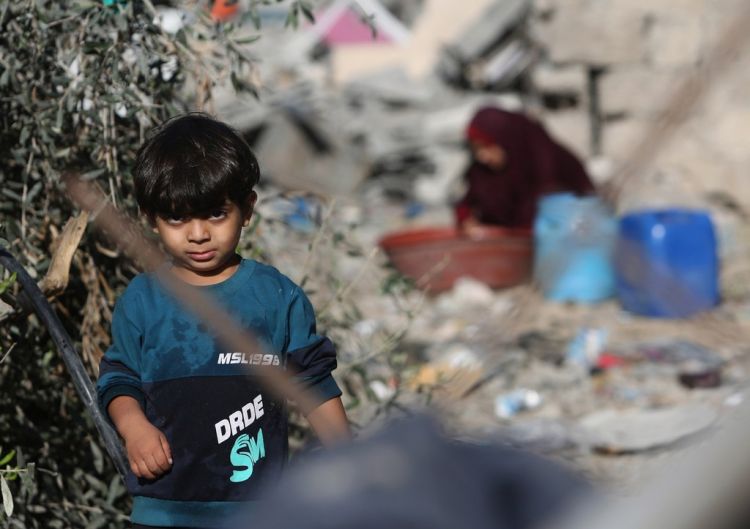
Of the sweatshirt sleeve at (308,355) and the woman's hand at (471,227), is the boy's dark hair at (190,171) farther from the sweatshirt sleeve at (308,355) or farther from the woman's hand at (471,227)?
the woman's hand at (471,227)

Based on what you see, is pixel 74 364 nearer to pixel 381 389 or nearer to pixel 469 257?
pixel 381 389

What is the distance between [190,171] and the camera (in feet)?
6.28

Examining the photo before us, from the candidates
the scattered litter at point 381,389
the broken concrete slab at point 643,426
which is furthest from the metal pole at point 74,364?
the broken concrete slab at point 643,426

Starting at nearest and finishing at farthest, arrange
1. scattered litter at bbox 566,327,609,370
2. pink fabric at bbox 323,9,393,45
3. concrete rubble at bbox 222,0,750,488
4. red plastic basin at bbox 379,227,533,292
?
concrete rubble at bbox 222,0,750,488 < scattered litter at bbox 566,327,609,370 < red plastic basin at bbox 379,227,533,292 < pink fabric at bbox 323,9,393,45

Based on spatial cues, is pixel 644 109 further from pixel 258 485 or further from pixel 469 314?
pixel 258 485

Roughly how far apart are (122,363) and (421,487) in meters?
1.15

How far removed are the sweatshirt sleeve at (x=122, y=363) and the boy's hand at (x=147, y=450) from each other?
0.08 m

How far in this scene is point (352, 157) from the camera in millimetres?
10727

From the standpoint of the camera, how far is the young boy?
6.29 ft

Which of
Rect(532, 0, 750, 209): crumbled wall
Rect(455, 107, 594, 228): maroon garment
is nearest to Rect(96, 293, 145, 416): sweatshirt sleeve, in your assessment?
Rect(532, 0, 750, 209): crumbled wall

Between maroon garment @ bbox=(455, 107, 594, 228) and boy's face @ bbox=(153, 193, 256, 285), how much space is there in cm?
624

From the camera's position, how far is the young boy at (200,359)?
75.5 inches

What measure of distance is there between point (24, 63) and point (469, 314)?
14.7 ft

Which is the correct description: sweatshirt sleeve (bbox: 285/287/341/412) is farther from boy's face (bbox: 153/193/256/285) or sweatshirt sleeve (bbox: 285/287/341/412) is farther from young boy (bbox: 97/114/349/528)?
boy's face (bbox: 153/193/256/285)
